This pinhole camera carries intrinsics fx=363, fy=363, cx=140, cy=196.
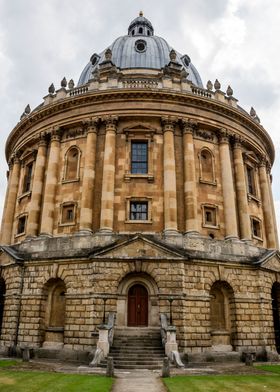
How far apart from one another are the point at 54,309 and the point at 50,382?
36.6 feet

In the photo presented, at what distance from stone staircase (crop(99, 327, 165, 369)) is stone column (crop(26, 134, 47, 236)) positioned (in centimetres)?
1081

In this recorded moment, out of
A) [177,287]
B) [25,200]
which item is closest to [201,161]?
[177,287]

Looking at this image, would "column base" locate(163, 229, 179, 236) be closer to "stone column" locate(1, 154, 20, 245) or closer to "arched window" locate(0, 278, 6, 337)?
"arched window" locate(0, 278, 6, 337)

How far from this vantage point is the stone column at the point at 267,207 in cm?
3134

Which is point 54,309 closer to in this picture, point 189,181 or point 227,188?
point 189,181

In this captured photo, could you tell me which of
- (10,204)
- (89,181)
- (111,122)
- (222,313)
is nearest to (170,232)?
(222,313)

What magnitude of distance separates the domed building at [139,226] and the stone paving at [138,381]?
276cm

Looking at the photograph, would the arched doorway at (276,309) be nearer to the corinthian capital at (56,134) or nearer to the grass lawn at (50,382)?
the grass lawn at (50,382)

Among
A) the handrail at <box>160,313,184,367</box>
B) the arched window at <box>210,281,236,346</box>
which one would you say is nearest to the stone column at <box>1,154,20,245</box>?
the handrail at <box>160,313,184,367</box>

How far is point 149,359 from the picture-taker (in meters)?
18.8

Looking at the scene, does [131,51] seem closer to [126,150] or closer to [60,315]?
[126,150]

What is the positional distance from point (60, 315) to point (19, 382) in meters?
10.7

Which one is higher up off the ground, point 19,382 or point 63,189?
point 63,189

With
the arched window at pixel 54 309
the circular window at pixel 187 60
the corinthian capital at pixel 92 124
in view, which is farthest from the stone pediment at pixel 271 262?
the circular window at pixel 187 60
